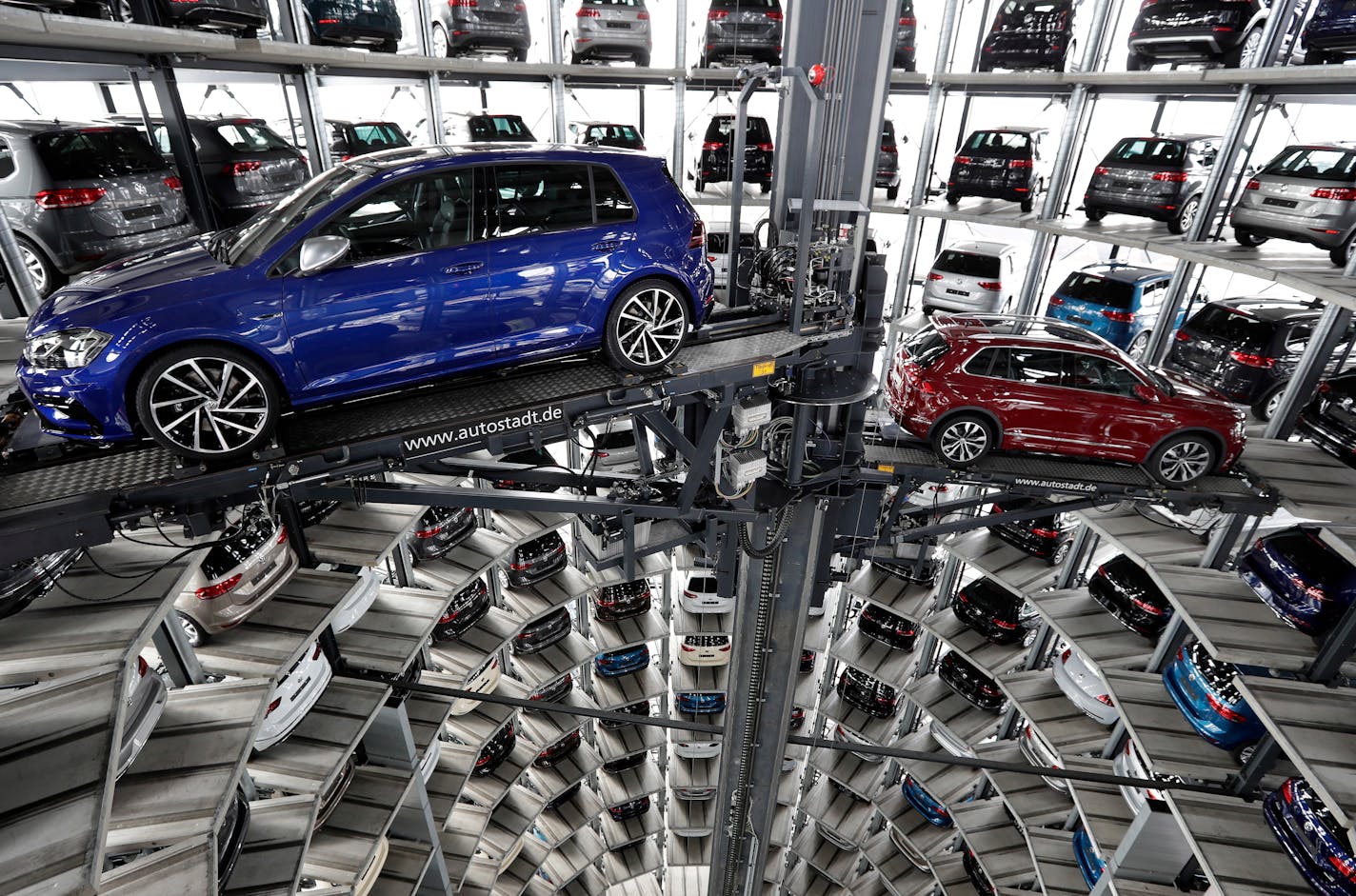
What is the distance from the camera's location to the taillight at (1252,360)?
25.7ft

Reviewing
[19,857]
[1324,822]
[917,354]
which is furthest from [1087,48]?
[19,857]

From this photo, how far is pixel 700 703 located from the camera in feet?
41.7

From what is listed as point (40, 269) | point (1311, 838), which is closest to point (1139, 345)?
point (1311, 838)

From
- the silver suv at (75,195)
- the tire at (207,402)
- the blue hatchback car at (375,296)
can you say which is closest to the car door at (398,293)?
the blue hatchback car at (375,296)

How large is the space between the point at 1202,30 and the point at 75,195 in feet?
36.5

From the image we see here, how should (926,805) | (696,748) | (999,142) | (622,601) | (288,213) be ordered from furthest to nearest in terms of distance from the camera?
1. (696,748)
2. (622,601)
3. (926,805)
4. (999,142)
5. (288,213)

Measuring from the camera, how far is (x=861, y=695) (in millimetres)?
12297

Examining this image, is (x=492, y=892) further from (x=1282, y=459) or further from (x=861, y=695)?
(x=1282, y=459)

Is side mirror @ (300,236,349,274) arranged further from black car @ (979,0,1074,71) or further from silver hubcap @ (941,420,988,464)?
black car @ (979,0,1074,71)

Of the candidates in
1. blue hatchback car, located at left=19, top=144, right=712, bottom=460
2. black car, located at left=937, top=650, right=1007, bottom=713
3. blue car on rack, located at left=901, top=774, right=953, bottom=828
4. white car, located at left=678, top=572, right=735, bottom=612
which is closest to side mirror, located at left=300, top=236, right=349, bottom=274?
blue hatchback car, located at left=19, top=144, right=712, bottom=460

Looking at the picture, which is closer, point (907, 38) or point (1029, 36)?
point (1029, 36)

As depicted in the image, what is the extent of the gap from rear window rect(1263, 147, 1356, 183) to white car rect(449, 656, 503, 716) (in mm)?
10769

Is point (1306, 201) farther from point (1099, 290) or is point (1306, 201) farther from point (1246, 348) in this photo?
point (1099, 290)

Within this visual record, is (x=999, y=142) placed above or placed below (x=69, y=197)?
above
